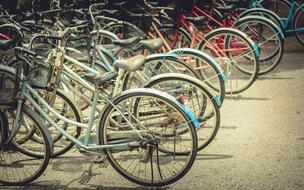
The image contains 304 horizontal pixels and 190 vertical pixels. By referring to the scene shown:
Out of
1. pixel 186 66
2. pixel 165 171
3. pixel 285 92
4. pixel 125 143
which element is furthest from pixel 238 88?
pixel 125 143

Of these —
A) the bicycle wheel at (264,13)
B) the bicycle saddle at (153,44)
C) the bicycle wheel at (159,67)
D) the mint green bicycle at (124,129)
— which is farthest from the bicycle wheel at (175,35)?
the mint green bicycle at (124,129)

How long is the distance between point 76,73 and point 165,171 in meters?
1.57

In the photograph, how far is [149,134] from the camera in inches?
183

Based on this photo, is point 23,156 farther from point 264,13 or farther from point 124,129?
point 264,13

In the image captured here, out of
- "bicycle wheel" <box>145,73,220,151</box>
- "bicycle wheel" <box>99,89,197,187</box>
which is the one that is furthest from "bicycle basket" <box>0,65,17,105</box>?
"bicycle wheel" <box>145,73,220,151</box>

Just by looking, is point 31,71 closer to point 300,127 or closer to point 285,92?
point 300,127

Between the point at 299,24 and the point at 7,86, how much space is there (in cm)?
702

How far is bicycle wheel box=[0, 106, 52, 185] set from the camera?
4684 mm

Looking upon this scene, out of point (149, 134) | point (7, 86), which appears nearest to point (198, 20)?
point (149, 134)

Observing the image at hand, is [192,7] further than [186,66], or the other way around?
[192,7]

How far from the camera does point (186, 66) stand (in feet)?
18.7

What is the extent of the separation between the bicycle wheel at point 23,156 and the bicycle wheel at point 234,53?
2977mm

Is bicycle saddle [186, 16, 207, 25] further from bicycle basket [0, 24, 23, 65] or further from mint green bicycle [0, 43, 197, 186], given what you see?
bicycle basket [0, 24, 23, 65]

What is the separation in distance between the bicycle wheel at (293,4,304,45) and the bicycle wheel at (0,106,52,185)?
6197 mm
